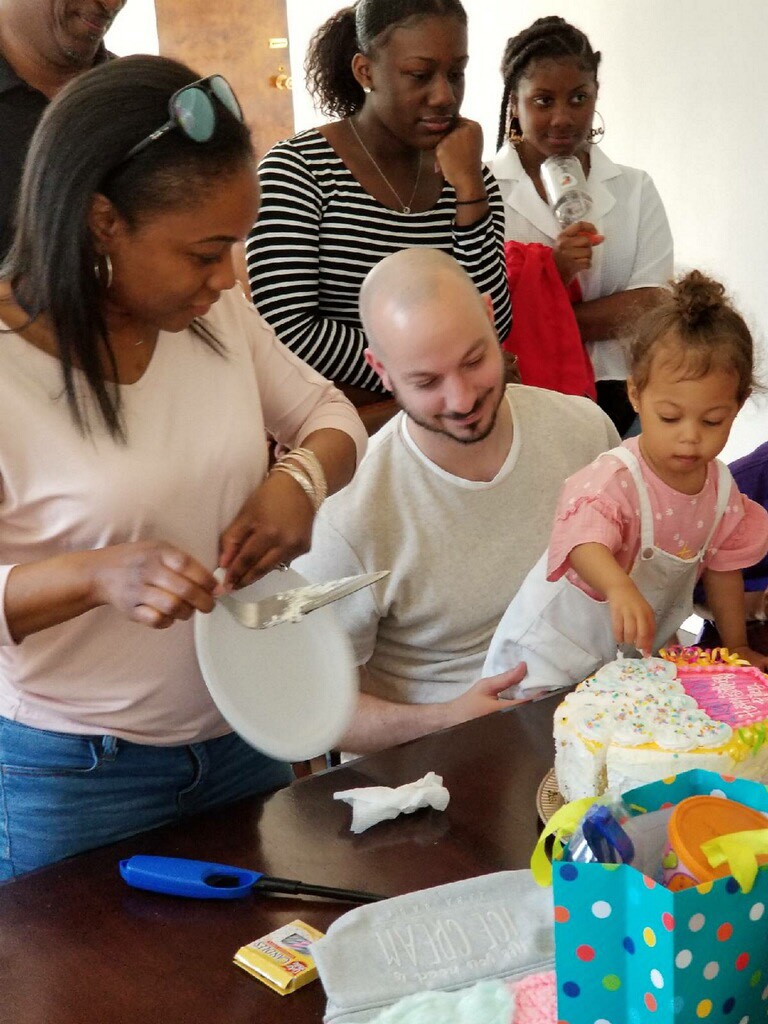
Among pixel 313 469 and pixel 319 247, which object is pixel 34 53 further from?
pixel 313 469

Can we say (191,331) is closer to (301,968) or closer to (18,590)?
(18,590)

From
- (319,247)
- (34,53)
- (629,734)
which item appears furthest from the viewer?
(319,247)

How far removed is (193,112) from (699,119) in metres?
3.23

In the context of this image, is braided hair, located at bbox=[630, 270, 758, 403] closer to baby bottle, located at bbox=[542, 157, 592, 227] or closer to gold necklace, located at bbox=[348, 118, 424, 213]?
gold necklace, located at bbox=[348, 118, 424, 213]

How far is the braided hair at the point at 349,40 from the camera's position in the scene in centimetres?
205

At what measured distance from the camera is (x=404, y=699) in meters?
1.81

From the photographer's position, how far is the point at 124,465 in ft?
3.95

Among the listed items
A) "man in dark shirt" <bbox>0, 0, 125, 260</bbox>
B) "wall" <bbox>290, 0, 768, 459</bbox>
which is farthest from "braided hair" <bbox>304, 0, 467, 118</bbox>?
"wall" <bbox>290, 0, 768, 459</bbox>

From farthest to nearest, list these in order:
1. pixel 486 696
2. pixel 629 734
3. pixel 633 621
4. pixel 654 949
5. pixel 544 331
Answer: pixel 544 331
pixel 486 696
pixel 633 621
pixel 629 734
pixel 654 949

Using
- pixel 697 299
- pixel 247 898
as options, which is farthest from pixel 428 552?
pixel 247 898

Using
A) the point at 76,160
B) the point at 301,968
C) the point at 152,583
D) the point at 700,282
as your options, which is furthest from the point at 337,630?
the point at 700,282

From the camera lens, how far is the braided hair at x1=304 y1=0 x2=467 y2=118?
2055 mm

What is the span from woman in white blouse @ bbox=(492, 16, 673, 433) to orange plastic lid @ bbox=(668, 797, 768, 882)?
186 centimetres

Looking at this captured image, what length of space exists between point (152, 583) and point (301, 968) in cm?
35
